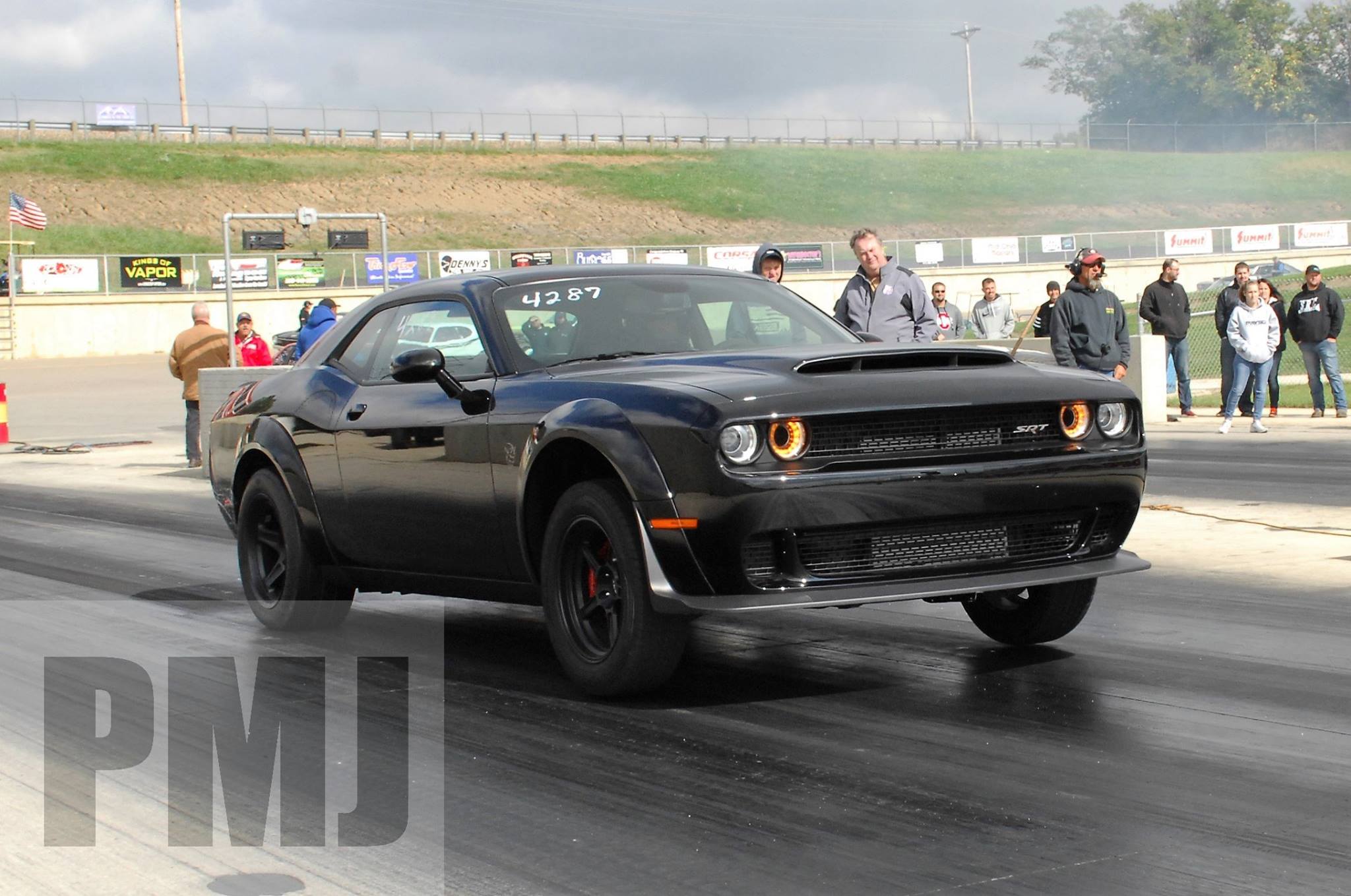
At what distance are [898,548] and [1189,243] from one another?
6651cm

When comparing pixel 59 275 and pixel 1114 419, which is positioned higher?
pixel 59 275

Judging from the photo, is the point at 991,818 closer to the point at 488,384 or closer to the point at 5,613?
the point at 488,384

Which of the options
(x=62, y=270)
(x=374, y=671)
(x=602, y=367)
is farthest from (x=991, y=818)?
(x=62, y=270)

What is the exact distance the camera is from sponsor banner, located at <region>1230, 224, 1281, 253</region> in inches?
2734

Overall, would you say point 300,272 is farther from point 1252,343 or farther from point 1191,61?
point 1191,61

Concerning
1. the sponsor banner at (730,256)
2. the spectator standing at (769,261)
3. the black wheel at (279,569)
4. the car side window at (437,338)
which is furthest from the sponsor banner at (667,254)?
the car side window at (437,338)

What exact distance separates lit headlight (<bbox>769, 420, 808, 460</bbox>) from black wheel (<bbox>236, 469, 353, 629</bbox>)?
301 cm

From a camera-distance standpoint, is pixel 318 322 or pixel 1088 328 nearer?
pixel 1088 328

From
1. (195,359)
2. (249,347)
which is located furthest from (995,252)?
(195,359)

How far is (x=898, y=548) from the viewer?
18.6 feet

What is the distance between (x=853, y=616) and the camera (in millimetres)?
7996

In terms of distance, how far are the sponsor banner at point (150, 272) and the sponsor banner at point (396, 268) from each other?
232 inches

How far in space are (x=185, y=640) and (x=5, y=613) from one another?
1537mm

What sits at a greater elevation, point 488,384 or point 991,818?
point 488,384
